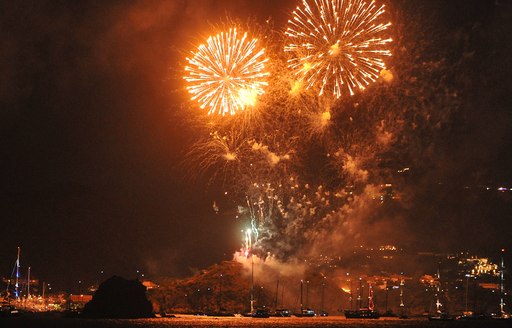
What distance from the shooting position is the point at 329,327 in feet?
512

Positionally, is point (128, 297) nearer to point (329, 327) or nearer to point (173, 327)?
point (173, 327)

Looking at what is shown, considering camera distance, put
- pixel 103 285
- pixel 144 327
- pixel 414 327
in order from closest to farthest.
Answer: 1. pixel 144 327
2. pixel 414 327
3. pixel 103 285

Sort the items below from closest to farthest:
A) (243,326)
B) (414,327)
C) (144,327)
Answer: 1. (144,327)
2. (243,326)
3. (414,327)

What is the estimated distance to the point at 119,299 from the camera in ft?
593

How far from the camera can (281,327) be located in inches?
5871

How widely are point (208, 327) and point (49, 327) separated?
2958cm

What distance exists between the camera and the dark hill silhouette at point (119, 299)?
178250mm

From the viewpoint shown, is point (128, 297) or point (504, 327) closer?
point (504, 327)

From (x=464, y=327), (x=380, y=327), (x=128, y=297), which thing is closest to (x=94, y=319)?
(x=128, y=297)

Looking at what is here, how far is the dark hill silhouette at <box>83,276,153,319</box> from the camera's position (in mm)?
178250

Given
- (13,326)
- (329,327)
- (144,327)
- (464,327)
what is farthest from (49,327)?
(464,327)

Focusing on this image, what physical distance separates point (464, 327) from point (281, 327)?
44.6 metres

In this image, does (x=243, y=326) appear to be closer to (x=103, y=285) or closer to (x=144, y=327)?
(x=144, y=327)

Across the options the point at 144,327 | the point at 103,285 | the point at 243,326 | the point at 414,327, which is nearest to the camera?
the point at 144,327
